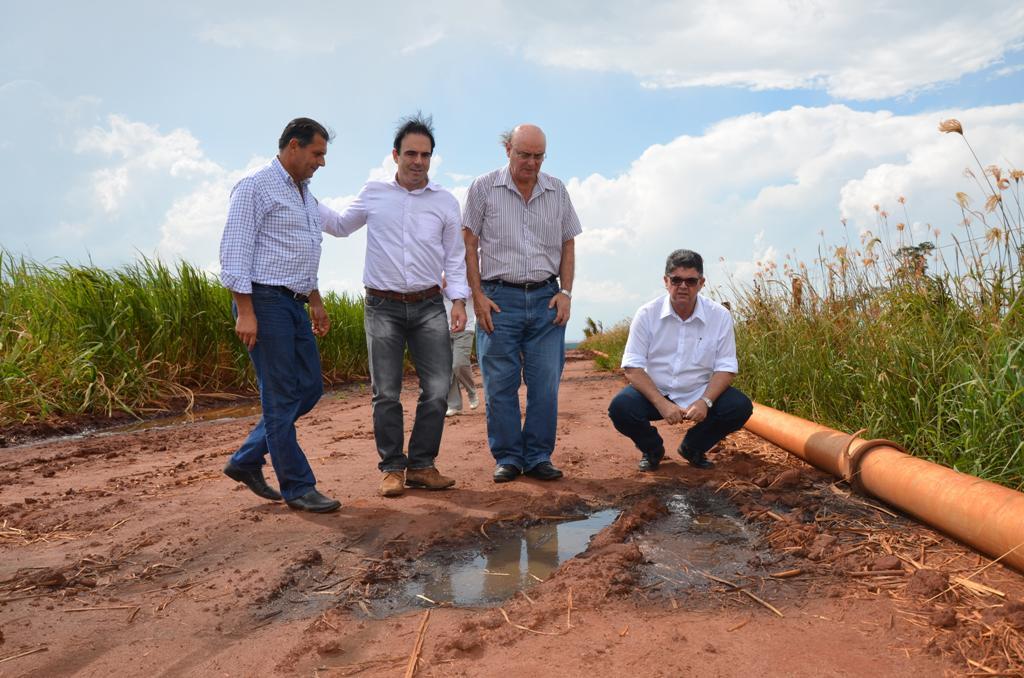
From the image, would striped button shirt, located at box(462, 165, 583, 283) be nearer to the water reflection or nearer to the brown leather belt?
the brown leather belt

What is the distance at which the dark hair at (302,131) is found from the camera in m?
3.55

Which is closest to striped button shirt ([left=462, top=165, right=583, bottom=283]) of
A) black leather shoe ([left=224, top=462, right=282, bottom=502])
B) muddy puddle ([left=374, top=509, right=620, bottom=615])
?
muddy puddle ([left=374, top=509, right=620, bottom=615])

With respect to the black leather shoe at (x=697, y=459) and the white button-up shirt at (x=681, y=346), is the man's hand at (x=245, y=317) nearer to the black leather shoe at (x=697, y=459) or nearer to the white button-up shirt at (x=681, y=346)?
the white button-up shirt at (x=681, y=346)

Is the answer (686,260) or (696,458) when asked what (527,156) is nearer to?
(686,260)

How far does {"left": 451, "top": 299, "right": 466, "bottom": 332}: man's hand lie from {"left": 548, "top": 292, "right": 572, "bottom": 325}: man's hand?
1.80 feet

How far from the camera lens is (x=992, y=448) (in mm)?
3414

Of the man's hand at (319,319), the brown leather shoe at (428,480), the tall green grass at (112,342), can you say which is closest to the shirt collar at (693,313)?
the brown leather shoe at (428,480)

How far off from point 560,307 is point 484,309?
0.42 meters

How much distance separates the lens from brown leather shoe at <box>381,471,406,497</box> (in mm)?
3971

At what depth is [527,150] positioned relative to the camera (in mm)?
4086

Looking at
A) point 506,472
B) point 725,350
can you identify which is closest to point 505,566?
point 506,472

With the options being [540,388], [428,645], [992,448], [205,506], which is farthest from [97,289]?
[992,448]

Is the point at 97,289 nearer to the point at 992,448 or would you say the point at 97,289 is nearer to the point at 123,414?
the point at 123,414

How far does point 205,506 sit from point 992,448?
3691 millimetres
